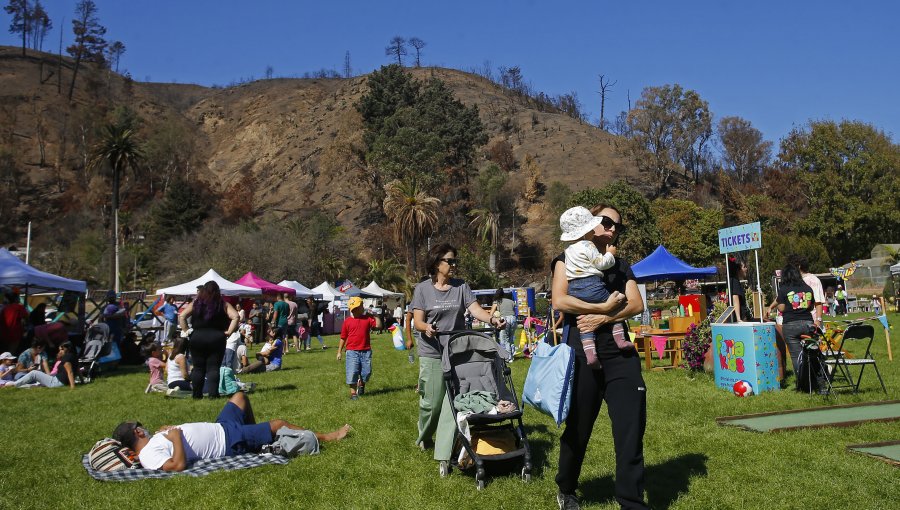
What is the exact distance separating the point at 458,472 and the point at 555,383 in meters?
1.95

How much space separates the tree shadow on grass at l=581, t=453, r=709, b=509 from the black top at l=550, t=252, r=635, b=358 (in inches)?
47.5

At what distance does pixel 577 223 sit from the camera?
433cm

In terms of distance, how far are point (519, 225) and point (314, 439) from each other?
6626 cm

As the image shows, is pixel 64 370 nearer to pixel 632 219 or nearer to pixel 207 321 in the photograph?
pixel 207 321

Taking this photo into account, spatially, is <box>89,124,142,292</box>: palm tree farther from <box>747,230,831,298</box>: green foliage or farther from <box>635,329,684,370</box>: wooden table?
<box>747,230,831,298</box>: green foliage

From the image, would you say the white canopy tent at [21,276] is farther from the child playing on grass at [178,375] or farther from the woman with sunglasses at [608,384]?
the woman with sunglasses at [608,384]

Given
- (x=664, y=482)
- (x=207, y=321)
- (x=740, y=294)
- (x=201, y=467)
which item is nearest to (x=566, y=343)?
(x=664, y=482)

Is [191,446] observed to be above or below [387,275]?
below

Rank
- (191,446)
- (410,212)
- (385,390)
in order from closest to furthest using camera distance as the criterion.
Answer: (191,446) < (385,390) < (410,212)

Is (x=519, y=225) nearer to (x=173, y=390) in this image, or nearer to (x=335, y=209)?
(x=335, y=209)

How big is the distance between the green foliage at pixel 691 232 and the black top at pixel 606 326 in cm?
5367

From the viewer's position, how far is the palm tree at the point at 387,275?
4797 centimetres

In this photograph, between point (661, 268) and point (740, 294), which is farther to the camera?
point (661, 268)

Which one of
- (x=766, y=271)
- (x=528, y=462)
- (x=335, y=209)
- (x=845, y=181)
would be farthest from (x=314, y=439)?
(x=335, y=209)
